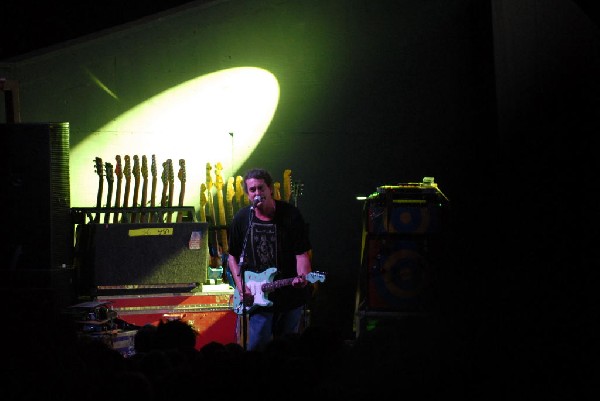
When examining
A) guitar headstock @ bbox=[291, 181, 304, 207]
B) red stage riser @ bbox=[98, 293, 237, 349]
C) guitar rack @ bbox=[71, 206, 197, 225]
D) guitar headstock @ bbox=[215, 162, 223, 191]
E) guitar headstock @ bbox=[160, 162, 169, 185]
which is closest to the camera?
red stage riser @ bbox=[98, 293, 237, 349]

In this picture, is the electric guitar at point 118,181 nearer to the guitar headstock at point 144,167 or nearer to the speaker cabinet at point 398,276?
the guitar headstock at point 144,167

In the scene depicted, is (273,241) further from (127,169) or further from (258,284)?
(127,169)

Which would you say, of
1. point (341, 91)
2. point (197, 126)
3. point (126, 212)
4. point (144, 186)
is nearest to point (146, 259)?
A: point (126, 212)

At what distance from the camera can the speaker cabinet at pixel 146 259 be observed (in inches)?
226

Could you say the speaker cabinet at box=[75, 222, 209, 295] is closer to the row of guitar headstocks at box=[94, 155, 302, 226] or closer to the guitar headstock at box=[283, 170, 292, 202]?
the row of guitar headstocks at box=[94, 155, 302, 226]

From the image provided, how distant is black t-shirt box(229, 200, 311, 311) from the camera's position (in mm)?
5164

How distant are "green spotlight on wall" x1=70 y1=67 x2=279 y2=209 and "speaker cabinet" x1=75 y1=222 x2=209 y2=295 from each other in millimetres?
974

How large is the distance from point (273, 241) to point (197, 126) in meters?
1.94

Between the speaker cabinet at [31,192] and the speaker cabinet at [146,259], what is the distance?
2.20ft

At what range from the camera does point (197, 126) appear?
22.1 feet

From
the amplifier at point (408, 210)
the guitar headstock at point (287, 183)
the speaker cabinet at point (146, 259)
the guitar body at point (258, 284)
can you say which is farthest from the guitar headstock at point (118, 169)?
the amplifier at point (408, 210)

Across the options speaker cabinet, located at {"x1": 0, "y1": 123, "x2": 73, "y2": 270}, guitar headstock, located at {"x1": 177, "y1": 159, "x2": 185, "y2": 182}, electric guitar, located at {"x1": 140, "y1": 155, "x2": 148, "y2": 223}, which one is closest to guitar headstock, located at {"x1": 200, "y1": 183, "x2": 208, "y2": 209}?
guitar headstock, located at {"x1": 177, "y1": 159, "x2": 185, "y2": 182}

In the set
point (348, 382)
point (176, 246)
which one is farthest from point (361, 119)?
point (348, 382)

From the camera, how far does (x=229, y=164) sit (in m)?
6.72
